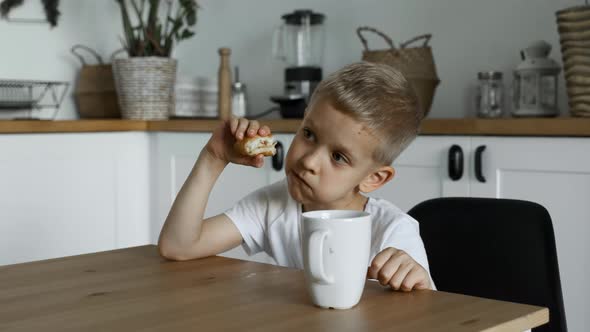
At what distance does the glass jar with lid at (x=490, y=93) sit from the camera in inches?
95.0

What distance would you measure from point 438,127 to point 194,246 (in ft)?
3.73

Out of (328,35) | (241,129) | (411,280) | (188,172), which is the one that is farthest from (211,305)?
(328,35)

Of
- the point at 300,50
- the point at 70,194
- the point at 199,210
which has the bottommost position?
the point at 70,194

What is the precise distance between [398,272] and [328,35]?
2.14m

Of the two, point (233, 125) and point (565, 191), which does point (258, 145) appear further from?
point (565, 191)

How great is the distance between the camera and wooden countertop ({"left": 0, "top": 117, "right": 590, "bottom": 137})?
6.30ft

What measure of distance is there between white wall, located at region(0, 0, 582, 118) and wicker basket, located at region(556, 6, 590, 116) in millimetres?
343

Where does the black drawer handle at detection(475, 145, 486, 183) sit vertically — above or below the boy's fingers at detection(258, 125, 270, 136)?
below

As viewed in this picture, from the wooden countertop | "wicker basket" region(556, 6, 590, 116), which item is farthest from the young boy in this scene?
"wicker basket" region(556, 6, 590, 116)

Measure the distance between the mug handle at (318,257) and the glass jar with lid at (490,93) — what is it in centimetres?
170

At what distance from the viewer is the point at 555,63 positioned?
2.19 m

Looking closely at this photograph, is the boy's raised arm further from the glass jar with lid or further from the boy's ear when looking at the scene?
the glass jar with lid

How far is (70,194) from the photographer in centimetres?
274

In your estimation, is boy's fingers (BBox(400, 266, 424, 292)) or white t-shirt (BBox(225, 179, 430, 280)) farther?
white t-shirt (BBox(225, 179, 430, 280))
